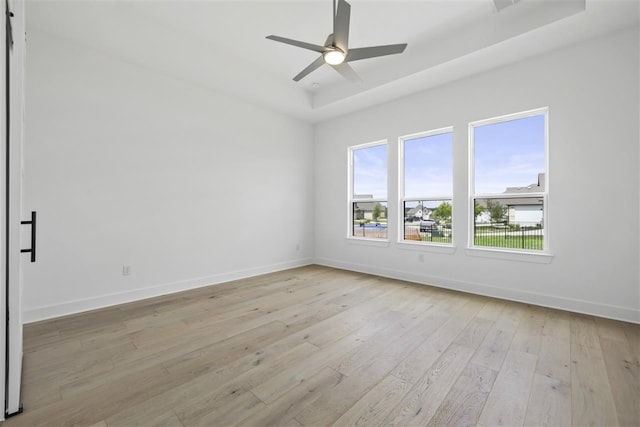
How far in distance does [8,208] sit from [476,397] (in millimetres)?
2947

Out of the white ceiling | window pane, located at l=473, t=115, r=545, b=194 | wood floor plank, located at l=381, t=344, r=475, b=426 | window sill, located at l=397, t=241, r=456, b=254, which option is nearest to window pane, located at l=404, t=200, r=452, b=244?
window sill, located at l=397, t=241, r=456, b=254

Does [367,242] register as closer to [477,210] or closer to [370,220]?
[370,220]

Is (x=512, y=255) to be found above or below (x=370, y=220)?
below

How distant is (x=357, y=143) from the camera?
207 inches

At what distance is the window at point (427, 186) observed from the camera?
4.29 m

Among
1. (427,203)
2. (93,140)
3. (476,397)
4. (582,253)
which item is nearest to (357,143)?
(427,203)

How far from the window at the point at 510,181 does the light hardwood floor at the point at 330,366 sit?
915 millimetres

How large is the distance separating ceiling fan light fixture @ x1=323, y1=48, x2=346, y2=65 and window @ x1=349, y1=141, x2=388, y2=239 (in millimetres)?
2532

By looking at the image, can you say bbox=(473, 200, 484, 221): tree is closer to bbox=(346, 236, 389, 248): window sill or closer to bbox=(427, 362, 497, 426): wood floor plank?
bbox=(346, 236, 389, 248): window sill

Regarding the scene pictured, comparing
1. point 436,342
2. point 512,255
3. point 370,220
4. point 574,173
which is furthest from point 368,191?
point 436,342

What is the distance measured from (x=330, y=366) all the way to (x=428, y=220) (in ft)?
10.1

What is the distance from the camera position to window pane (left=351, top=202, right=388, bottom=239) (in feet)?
16.5

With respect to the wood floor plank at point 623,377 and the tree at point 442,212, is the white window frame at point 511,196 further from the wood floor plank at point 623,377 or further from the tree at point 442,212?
the wood floor plank at point 623,377

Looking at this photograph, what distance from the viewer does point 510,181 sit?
371cm
